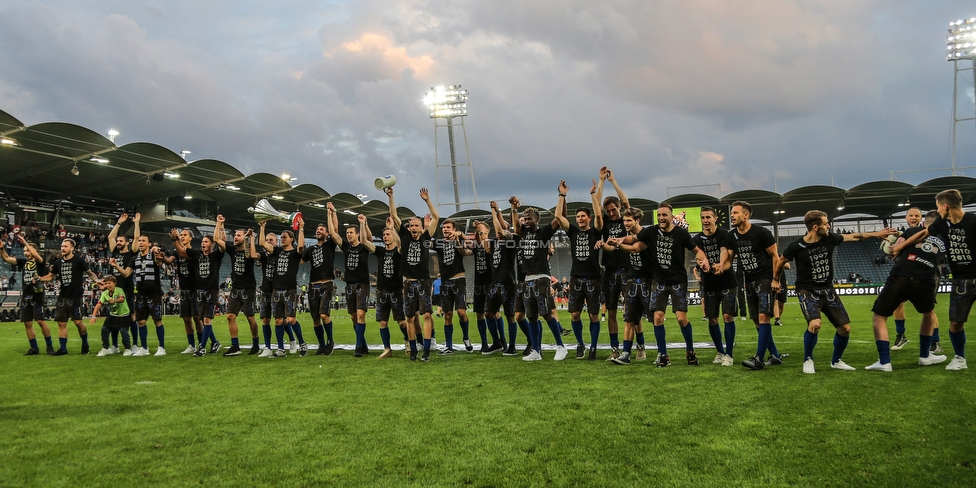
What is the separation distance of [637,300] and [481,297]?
9.91 ft

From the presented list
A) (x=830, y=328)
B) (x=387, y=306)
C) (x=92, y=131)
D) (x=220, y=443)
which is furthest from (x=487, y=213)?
(x=220, y=443)

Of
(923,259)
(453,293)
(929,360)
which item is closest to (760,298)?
(923,259)

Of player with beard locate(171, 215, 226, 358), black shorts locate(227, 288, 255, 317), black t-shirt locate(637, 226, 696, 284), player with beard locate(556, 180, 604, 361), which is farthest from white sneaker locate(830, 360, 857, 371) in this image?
player with beard locate(171, 215, 226, 358)

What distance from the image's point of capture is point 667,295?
7.74m

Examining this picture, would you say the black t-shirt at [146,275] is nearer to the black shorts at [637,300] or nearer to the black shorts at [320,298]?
the black shorts at [320,298]

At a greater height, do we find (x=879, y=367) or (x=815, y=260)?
(x=815, y=260)

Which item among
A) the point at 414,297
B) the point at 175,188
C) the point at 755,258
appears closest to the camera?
the point at 755,258

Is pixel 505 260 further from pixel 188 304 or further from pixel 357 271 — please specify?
pixel 188 304

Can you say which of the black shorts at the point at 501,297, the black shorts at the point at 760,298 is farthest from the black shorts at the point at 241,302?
the black shorts at the point at 760,298

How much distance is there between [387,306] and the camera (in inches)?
387

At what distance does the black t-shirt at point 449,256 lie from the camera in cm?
976

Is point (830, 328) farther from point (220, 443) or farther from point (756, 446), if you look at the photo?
point (220, 443)

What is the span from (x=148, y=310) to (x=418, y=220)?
5646mm

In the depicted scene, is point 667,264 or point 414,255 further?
point 414,255
